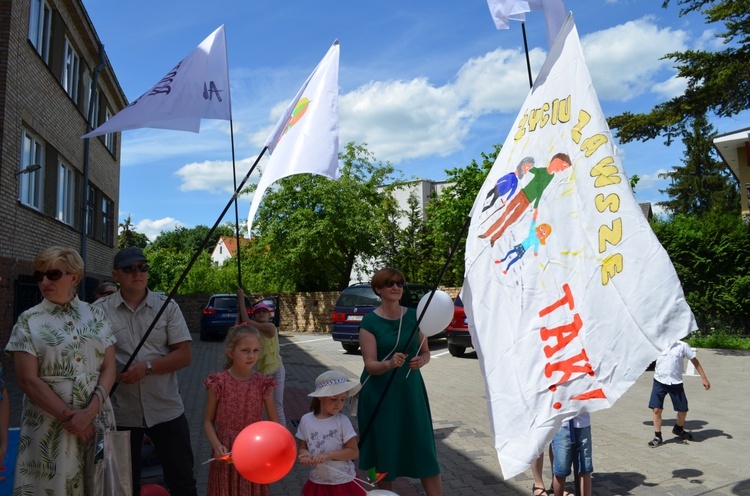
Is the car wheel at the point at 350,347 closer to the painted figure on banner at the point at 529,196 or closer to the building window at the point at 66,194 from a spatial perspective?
the building window at the point at 66,194

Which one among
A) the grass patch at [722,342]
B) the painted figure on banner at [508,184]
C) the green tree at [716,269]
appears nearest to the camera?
the painted figure on banner at [508,184]

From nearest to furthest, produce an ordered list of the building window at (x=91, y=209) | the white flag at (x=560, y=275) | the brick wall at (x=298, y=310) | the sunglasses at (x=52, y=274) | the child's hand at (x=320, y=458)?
the white flag at (x=560, y=275) < the sunglasses at (x=52, y=274) < the child's hand at (x=320, y=458) < the building window at (x=91, y=209) < the brick wall at (x=298, y=310)

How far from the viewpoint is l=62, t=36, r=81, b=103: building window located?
51.0ft

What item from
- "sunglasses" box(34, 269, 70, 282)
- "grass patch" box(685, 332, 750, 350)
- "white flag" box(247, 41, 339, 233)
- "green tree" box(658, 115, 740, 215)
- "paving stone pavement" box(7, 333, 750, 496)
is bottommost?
"paving stone pavement" box(7, 333, 750, 496)

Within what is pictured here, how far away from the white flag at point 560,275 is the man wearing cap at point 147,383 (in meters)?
1.80

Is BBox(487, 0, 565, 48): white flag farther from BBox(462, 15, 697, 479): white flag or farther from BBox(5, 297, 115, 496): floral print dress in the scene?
BBox(5, 297, 115, 496): floral print dress

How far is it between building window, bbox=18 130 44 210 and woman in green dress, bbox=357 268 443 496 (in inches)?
402

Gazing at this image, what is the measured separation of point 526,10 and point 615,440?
5347 mm

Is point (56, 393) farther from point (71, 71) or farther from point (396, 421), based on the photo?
point (71, 71)

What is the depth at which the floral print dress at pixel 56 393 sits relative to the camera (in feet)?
10.1

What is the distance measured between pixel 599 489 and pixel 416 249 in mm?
31159

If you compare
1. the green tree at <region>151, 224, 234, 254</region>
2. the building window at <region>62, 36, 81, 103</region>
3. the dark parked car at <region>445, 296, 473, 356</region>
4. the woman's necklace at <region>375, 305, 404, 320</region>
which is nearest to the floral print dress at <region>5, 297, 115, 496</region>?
the woman's necklace at <region>375, 305, 404, 320</region>

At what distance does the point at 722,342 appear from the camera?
1644 cm

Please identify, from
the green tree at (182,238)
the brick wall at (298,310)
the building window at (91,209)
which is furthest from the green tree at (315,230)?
the green tree at (182,238)
